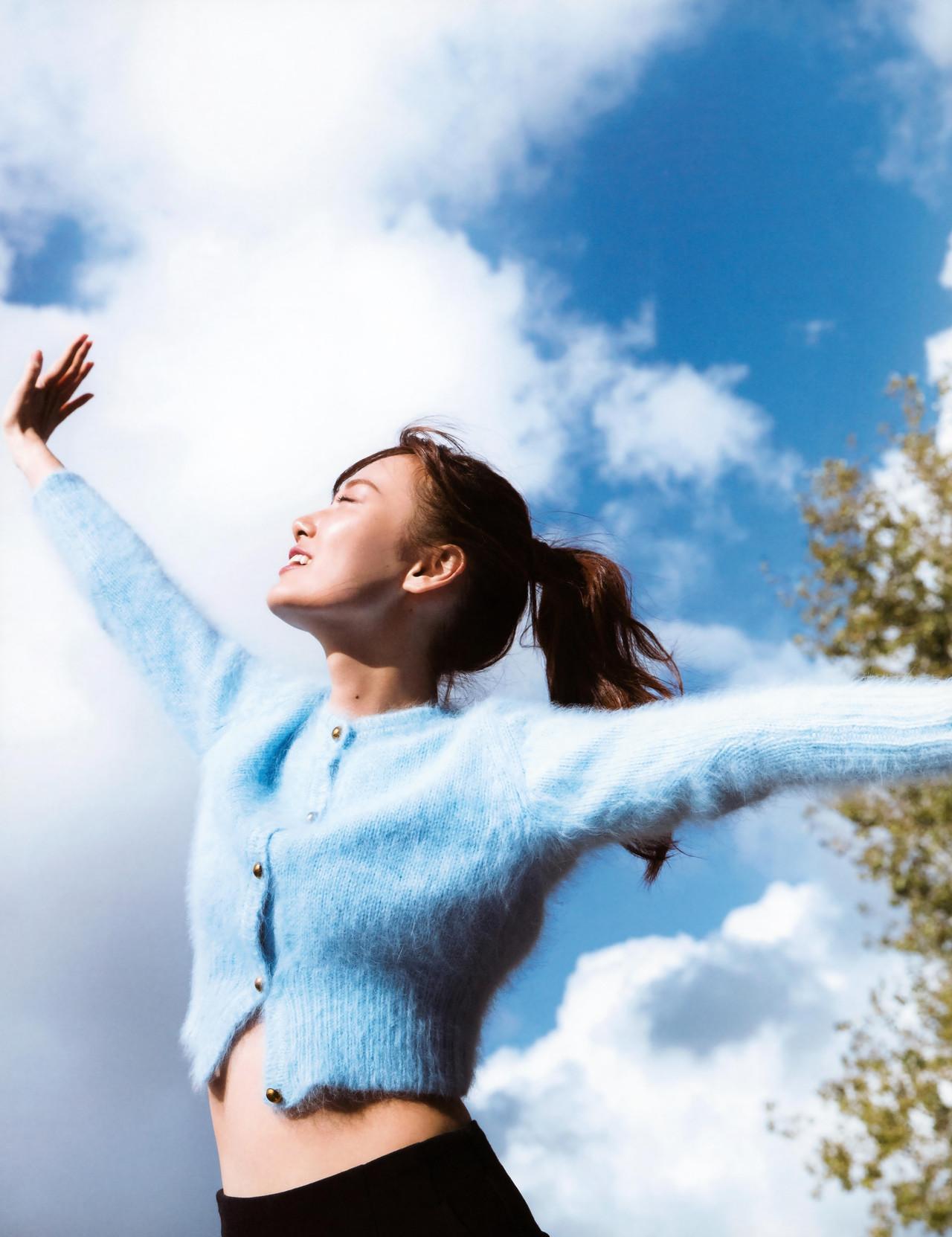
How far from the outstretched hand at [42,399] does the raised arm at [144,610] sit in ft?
0.25

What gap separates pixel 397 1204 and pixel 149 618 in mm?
1241

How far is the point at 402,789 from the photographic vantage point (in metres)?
1.98

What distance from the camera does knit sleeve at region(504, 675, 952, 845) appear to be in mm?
1548

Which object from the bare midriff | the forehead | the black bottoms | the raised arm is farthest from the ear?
the black bottoms

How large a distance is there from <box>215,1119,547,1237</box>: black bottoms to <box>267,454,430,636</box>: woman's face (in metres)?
0.91

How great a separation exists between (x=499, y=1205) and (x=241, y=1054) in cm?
47

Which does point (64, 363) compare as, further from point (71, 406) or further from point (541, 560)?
point (541, 560)

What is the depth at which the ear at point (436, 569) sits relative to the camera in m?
2.25

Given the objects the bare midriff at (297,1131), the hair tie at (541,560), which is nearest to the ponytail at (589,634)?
the hair tie at (541,560)

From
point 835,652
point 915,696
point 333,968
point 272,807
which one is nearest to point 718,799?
point 915,696

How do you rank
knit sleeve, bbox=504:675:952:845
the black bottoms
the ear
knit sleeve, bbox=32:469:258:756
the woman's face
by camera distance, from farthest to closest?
knit sleeve, bbox=32:469:258:756 → the ear → the woman's face → the black bottoms → knit sleeve, bbox=504:675:952:845

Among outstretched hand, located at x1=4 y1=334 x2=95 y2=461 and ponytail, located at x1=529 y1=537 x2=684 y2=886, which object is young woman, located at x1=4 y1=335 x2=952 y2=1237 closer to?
ponytail, located at x1=529 y1=537 x2=684 y2=886

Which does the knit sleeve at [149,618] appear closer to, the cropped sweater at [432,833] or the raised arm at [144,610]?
the raised arm at [144,610]

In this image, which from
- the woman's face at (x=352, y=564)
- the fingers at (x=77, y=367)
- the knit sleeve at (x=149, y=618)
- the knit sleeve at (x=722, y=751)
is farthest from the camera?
the fingers at (x=77, y=367)
